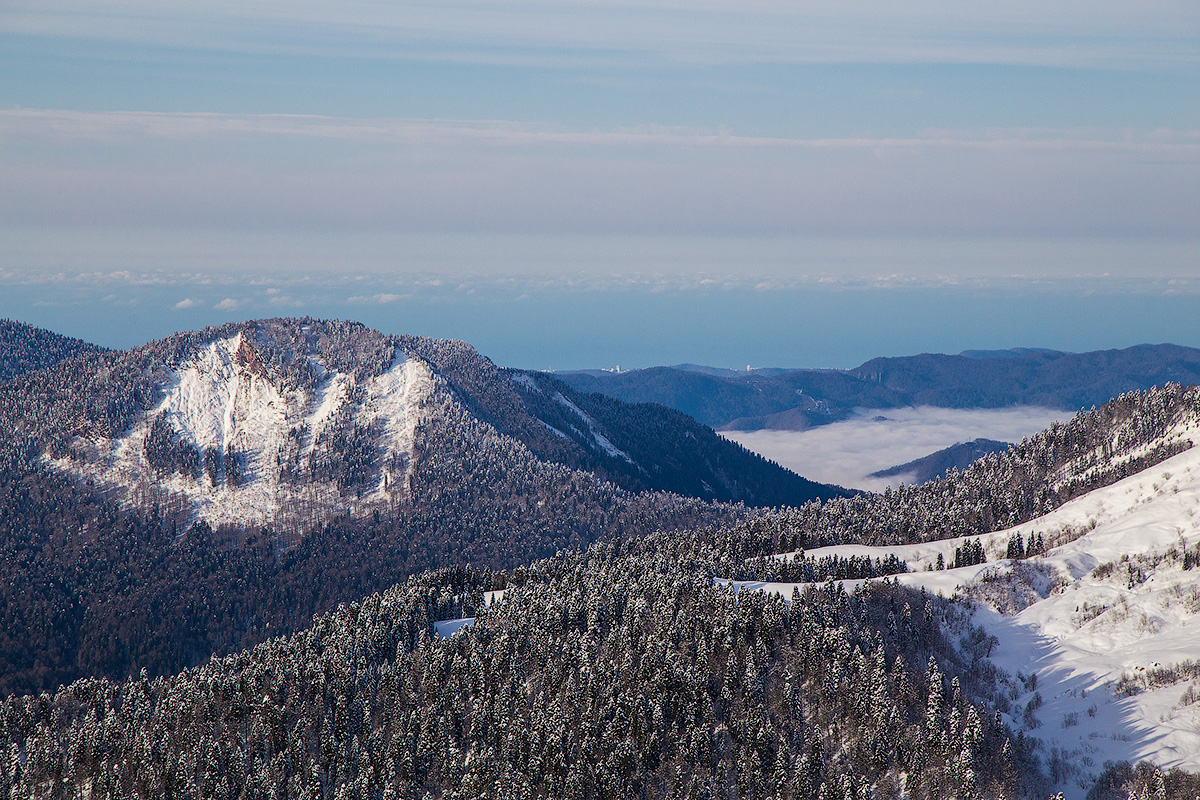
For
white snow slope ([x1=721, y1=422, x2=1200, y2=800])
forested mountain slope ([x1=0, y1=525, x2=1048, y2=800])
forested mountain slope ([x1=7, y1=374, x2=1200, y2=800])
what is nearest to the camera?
forested mountain slope ([x1=7, y1=374, x2=1200, y2=800])

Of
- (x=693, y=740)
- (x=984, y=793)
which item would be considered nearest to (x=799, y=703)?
(x=693, y=740)

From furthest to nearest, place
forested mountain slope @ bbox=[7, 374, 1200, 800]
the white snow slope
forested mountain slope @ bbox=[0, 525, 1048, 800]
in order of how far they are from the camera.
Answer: the white snow slope, forested mountain slope @ bbox=[0, 525, 1048, 800], forested mountain slope @ bbox=[7, 374, 1200, 800]

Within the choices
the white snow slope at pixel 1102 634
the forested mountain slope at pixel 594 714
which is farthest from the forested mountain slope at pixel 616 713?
the white snow slope at pixel 1102 634

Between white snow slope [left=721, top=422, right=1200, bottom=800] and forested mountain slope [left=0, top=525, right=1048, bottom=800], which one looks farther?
white snow slope [left=721, top=422, right=1200, bottom=800]

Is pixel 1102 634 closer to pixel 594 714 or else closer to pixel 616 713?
pixel 616 713

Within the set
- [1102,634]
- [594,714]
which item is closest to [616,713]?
[594,714]

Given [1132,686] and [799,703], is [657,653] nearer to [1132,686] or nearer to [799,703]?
[799,703]

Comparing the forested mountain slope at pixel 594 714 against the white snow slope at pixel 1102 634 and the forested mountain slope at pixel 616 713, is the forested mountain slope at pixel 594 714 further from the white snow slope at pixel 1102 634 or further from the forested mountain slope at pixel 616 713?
the white snow slope at pixel 1102 634

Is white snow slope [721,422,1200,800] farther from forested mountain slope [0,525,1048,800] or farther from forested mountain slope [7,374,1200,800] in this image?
forested mountain slope [0,525,1048,800]

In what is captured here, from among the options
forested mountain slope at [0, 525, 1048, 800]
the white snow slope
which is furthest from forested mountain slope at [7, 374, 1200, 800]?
the white snow slope
